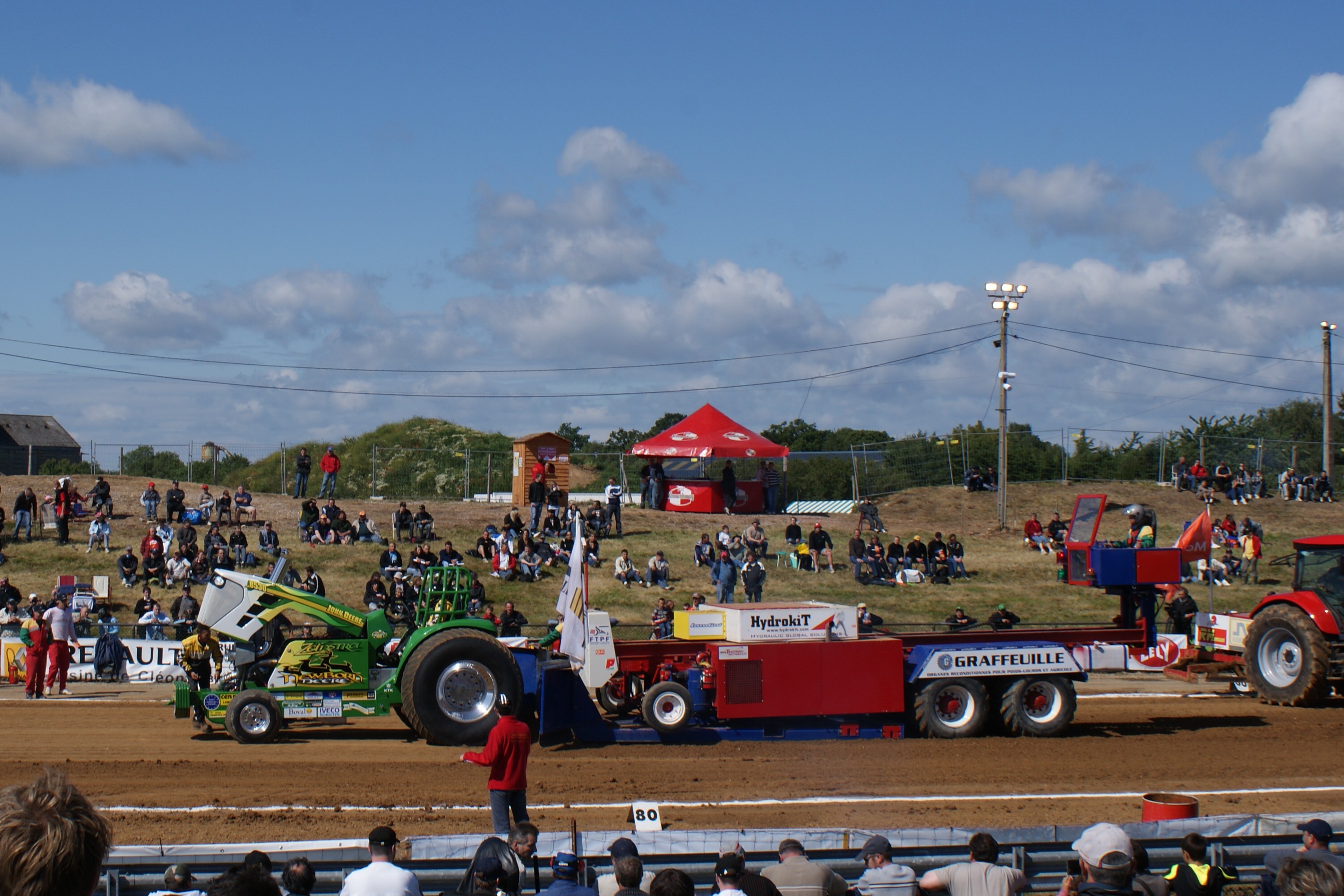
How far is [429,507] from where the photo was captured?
→ 33.3m

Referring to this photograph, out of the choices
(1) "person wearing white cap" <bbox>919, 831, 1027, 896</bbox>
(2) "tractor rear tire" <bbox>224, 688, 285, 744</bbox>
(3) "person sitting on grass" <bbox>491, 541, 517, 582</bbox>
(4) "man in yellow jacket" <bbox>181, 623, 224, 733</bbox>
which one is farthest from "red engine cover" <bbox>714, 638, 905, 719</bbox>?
(3) "person sitting on grass" <bbox>491, 541, 517, 582</bbox>

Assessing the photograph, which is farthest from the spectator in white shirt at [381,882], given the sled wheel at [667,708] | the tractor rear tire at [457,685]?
the sled wheel at [667,708]

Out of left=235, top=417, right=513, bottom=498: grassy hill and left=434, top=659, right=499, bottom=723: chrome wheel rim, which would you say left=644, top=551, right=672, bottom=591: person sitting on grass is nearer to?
left=235, top=417, right=513, bottom=498: grassy hill

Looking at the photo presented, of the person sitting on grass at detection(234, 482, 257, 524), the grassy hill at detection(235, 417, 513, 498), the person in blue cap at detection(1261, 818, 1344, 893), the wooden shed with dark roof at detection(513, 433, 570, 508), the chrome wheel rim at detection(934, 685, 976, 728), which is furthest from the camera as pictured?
the grassy hill at detection(235, 417, 513, 498)

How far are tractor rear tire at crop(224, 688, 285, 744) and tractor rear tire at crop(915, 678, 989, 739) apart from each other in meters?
7.49

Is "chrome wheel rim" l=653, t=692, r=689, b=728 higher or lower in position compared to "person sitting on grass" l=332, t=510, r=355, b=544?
lower

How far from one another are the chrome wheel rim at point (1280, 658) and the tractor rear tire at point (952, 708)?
4.96 m

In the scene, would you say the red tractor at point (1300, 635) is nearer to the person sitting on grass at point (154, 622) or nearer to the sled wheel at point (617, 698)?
the sled wheel at point (617, 698)

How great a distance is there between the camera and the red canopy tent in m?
34.8

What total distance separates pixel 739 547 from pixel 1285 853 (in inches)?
930

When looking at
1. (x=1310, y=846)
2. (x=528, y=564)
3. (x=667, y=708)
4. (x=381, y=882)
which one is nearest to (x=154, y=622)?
(x=528, y=564)

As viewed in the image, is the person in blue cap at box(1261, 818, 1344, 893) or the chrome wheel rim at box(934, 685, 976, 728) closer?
the person in blue cap at box(1261, 818, 1344, 893)

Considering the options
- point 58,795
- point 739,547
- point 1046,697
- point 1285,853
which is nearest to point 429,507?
point 739,547

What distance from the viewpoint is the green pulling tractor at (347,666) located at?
12625 millimetres
